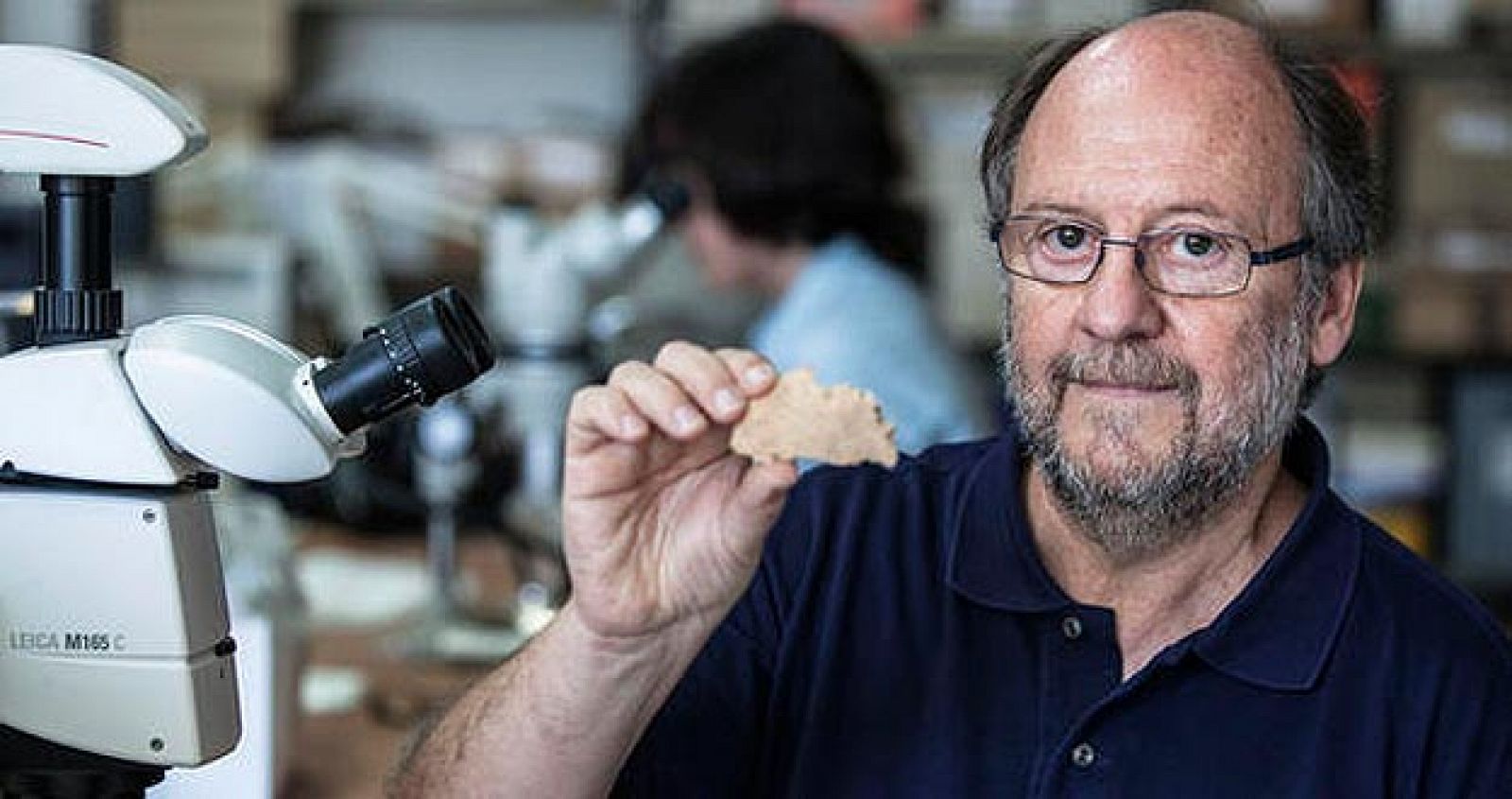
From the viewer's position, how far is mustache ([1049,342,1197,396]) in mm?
1421

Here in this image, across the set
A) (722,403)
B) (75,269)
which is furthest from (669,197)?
(75,269)

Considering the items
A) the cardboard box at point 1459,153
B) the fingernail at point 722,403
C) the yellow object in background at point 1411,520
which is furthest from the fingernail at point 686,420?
the yellow object in background at point 1411,520

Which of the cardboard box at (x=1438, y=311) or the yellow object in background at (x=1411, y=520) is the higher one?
the cardboard box at (x=1438, y=311)

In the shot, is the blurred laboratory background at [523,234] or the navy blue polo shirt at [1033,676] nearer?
the navy blue polo shirt at [1033,676]

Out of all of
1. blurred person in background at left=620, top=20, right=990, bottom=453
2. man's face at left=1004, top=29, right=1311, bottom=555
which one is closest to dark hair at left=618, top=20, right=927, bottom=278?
blurred person in background at left=620, top=20, right=990, bottom=453

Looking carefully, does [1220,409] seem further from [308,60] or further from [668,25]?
[308,60]

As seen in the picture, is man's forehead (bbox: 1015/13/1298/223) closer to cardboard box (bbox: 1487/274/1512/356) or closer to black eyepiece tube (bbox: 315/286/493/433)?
black eyepiece tube (bbox: 315/286/493/433)

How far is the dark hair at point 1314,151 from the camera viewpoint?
1.51 m

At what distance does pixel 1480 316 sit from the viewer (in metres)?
4.14

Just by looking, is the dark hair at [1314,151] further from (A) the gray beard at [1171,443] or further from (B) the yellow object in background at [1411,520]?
(B) the yellow object in background at [1411,520]

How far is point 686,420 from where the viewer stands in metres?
1.29

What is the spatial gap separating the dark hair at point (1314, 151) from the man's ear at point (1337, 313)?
1 centimetres

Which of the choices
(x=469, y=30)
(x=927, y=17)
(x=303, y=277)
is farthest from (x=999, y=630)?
(x=469, y=30)

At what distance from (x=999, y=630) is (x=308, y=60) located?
3420 mm
